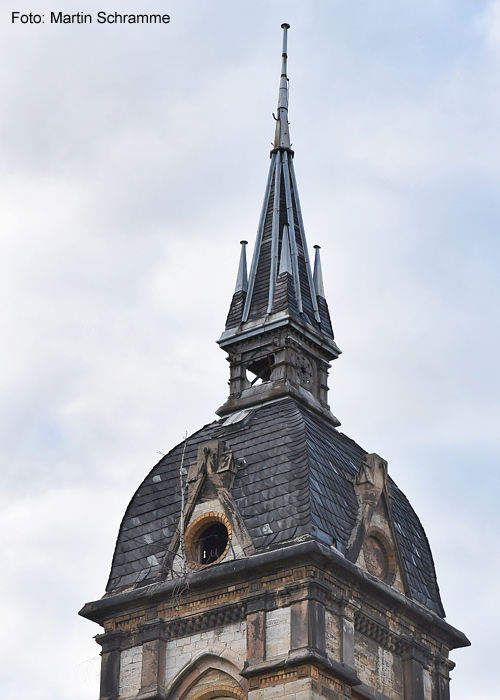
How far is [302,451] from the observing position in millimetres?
53469

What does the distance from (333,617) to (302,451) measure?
14.3 feet

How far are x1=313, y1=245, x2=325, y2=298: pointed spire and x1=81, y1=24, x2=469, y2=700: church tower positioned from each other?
3164 mm

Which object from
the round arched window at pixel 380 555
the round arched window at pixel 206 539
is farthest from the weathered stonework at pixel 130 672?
the round arched window at pixel 380 555

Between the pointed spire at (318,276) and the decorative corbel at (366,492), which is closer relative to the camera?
the decorative corbel at (366,492)

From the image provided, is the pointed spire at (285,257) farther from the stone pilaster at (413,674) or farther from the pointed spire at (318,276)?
the stone pilaster at (413,674)

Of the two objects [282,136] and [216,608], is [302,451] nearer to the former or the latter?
[216,608]

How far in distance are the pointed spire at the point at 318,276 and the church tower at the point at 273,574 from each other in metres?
3.16

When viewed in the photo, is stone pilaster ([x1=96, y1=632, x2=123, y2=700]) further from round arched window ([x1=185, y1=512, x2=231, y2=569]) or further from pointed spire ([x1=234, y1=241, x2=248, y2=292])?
pointed spire ([x1=234, y1=241, x2=248, y2=292])

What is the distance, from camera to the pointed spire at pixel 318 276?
6056 cm

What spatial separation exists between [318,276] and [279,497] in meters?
9.91

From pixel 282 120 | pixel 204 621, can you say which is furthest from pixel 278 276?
pixel 204 621

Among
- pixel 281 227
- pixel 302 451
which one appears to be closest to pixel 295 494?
pixel 302 451

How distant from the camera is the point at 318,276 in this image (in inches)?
2393

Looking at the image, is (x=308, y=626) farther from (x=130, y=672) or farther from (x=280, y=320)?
(x=280, y=320)
